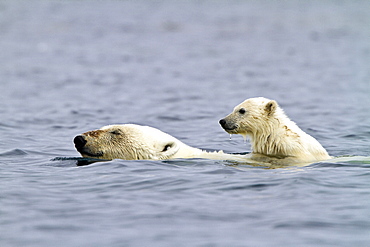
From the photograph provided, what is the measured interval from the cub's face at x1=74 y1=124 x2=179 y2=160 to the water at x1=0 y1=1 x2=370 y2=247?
17 cm

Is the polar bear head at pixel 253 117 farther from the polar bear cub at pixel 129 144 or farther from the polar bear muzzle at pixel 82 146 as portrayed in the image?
the polar bear muzzle at pixel 82 146

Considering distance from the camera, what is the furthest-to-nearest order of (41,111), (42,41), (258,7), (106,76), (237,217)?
(258,7) < (42,41) < (106,76) < (41,111) < (237,217)

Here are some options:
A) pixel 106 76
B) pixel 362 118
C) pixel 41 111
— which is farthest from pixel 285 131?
pixel 106 76

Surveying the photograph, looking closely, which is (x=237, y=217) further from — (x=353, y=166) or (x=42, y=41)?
(x=42, y=41)

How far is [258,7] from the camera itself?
43531 mm

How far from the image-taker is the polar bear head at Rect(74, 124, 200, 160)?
25.9ft

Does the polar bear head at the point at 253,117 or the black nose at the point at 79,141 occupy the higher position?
the polar bear head at the point at 253,117

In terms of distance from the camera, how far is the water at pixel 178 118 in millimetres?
5516

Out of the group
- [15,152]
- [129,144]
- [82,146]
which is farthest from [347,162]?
Answer: [15,152]

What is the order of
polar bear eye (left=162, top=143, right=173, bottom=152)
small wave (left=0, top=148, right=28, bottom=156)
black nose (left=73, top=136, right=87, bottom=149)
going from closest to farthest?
black nose (left=73, top=136, right=87, bottom=149) < polar bear eye (left=162, top=143, right=173, bottom=152) < small wave (left=0, top=148, right=28, bottom=156)

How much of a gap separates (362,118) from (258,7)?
31219 millimetres

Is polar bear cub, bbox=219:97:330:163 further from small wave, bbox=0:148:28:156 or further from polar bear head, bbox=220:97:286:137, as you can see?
small wave, bbox=0:148:28:156

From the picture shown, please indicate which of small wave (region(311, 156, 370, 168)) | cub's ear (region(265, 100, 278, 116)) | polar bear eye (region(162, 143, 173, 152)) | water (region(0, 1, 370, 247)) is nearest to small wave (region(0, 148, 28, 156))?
water (region(0, 1, 370, 247))

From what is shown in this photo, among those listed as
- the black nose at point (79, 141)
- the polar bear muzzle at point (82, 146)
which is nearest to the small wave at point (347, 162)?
the polar bear muzzle at point (82, 146)
